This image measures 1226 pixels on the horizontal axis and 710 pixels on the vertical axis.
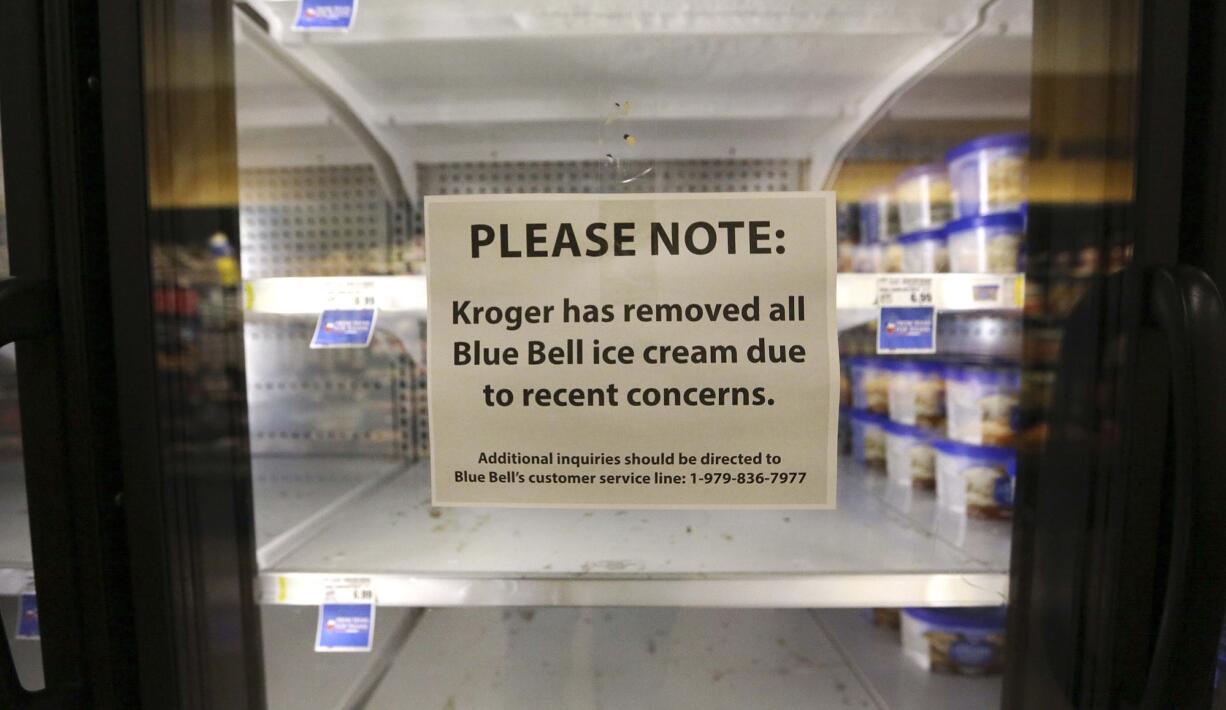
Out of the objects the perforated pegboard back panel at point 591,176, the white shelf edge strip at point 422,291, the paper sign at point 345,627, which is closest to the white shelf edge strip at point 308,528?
the paper sign at point 345,627

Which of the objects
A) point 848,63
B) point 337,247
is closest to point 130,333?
point 337,247

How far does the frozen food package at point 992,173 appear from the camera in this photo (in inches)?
29.9

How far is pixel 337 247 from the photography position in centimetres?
107

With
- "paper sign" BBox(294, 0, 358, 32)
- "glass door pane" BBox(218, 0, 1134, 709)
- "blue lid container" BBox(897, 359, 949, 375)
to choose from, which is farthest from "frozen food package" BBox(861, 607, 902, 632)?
"paper sign" BBox(294, 0, 358, 32)

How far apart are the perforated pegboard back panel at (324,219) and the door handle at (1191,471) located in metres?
1.11

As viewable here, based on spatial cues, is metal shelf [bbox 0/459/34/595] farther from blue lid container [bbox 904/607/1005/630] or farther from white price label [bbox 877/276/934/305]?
blue lid container [bbox 904/607/1005/630]

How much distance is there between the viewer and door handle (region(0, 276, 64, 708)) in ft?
1.78

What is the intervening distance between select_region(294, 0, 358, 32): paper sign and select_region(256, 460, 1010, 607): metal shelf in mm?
693

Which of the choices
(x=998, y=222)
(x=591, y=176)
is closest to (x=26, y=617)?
(x=591, y=176)

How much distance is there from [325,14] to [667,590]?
2.78 feet

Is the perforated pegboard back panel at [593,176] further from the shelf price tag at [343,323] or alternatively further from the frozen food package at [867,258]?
the shelf price tag at [343,323]

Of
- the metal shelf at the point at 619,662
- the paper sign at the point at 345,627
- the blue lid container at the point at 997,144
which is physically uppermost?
the blue lid container at the point at 997,144

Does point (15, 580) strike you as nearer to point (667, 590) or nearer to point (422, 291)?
point (422, 291)

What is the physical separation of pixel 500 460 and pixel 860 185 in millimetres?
871
